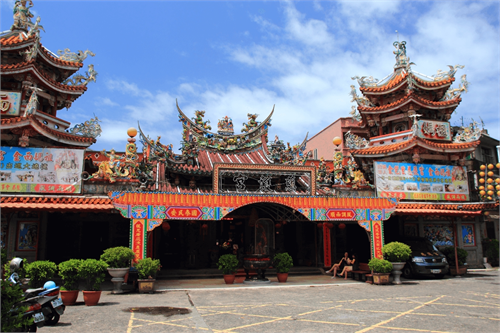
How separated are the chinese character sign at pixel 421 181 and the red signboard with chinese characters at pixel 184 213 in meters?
9.03

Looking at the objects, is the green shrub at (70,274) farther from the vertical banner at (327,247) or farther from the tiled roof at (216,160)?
the vertical banner at (327,247)

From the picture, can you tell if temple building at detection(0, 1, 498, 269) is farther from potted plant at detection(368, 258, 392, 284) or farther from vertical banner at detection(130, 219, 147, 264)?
potted plant at detection(368, 258, 392, 284)

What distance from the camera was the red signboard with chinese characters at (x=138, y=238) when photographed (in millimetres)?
13188

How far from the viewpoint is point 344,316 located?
8398 millimetres

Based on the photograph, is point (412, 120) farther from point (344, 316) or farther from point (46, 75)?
point (46, 75)

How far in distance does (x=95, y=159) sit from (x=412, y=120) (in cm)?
1694

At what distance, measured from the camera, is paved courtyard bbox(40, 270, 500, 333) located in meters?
7.41

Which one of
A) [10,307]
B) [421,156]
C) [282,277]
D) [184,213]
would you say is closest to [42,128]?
[184,213]

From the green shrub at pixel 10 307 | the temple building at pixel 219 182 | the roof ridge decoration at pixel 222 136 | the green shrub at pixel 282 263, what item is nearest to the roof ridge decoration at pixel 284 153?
the temple building at pixel 219 182

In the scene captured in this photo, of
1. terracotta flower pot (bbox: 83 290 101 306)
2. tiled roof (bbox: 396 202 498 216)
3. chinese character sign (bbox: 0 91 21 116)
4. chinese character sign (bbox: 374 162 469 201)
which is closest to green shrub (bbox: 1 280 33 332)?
terracotta flower pot (bbox: 83 290 101 306)

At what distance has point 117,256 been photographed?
1193 cm

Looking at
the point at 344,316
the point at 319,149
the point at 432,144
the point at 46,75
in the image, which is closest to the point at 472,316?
the point at 344,316

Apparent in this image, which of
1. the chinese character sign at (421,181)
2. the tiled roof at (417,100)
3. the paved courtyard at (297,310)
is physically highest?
the tiled roof at (417,100)

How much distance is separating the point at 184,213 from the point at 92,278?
4189 millimetres
